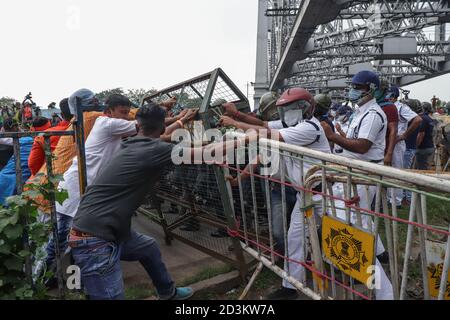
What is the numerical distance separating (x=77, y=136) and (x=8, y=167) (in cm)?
179

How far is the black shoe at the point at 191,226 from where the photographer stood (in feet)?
13.6

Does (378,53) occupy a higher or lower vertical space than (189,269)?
higher

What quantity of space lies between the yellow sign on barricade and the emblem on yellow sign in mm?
278

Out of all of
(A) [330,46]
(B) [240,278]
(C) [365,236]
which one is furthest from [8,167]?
(A) [330,46]

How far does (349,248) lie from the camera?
1978 millimetres

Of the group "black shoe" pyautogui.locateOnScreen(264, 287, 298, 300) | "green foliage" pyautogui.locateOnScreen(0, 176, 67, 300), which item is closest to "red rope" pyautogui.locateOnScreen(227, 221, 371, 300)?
"black shoe" pyautogui.locateOnScreen(264, 287, 298, 300)

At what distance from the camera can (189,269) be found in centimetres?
390

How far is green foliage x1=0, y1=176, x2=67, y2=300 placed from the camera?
2307 mm

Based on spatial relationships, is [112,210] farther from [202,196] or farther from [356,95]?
[356,95]

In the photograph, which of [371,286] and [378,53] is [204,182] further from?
[378,53]

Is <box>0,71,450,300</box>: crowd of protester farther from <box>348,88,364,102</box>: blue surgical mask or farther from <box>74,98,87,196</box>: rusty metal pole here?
<box>74,98,87,196</box>: rusty metal pole

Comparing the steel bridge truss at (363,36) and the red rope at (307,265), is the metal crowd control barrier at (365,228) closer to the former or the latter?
the red rope at (307,265)

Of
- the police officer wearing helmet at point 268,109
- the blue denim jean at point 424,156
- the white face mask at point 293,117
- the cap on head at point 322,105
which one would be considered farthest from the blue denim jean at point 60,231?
the blue denim jean at point 424,156

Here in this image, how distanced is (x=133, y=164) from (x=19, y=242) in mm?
955
